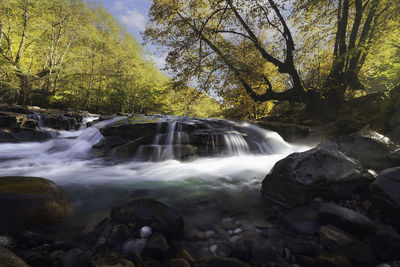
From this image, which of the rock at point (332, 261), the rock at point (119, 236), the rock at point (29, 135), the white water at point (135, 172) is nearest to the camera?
the rock at point (332, 261)

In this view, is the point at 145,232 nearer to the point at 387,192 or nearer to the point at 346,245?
the point at 346,245

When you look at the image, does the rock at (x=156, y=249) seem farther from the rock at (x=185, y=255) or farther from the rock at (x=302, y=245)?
the rock at (x=302, y=245)

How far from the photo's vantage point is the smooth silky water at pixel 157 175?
2.70 m

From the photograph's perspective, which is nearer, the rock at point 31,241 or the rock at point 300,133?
the rock at point 31,241

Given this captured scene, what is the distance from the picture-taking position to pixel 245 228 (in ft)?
7.18

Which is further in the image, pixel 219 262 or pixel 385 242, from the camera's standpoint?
pixel 385 242

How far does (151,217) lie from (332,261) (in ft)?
6.04

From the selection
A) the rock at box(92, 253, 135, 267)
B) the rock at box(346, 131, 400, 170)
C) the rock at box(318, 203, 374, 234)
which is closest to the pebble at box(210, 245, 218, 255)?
the rock at box(92, 253, 135, 267)

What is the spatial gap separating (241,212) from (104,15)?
29.2 m

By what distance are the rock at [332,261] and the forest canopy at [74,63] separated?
31.2 feet

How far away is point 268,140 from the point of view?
26.6 feet

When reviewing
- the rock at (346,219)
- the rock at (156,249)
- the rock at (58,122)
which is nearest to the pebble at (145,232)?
the rock at (156,249)

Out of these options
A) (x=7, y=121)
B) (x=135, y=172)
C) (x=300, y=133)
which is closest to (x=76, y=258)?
(x=135, y=172)

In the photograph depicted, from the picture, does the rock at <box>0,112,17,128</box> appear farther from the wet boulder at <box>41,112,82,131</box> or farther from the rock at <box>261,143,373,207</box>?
the rock at <box>261,143,373,207</box>
